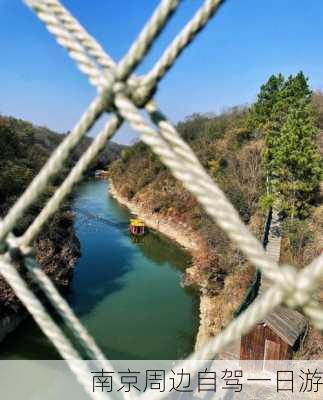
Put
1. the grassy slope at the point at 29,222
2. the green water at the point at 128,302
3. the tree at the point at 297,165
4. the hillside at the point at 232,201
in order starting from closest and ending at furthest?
the green water at the point at 128,302 < the grassy slope at the point at 29,222 < the hillside at the point at 232,201 < the tree at the point at 297,165

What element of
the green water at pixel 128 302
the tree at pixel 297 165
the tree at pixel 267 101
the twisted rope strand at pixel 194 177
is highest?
the tree at pixel 267 101

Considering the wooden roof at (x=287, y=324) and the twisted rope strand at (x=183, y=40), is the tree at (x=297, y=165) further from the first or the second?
the twisted rope strand at (x=183, y=40)

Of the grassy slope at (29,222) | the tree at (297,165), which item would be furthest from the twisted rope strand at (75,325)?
the tree at (297,165)

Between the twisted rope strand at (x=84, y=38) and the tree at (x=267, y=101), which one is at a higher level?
the tree at (x=267, y=101)

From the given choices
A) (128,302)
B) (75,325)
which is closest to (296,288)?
(75,325)

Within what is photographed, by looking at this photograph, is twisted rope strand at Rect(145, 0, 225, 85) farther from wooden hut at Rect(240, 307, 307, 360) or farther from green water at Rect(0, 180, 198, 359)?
green water at Rect(0, 180, 198, 359)

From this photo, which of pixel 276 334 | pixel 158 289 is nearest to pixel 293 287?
pixel 276 334

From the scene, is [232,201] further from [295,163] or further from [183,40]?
[183,40]
